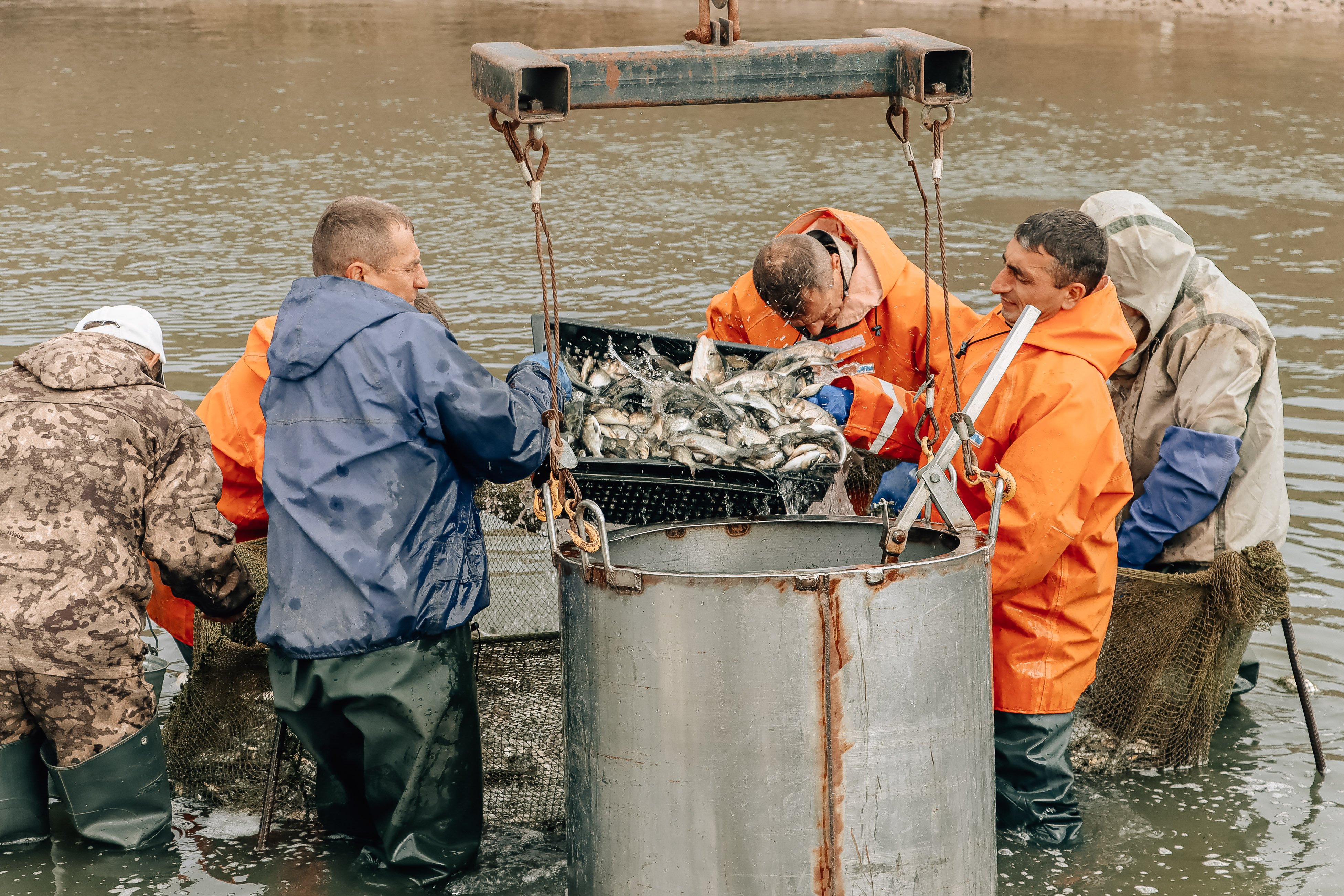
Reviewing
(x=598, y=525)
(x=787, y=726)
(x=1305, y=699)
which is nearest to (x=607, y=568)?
(x=598, y=525)

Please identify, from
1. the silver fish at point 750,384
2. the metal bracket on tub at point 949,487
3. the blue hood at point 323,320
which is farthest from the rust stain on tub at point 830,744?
the blue hood at point 323,320

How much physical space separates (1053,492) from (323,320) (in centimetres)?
220

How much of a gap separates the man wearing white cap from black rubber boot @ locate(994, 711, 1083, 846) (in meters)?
2.58

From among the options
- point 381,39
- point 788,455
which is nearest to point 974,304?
point 788,455

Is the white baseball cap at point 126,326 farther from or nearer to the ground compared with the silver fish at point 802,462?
farther from the ground

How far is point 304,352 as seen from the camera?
388 cm

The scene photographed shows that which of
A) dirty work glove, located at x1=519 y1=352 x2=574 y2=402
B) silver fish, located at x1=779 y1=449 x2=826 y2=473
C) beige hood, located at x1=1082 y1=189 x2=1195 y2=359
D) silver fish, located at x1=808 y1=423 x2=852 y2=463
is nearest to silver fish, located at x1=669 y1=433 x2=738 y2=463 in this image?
silver fish, located at x1=779 y1=449 x2=826 y2=473

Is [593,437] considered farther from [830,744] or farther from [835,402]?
[830,744]

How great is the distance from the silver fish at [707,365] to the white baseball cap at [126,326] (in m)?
1.79

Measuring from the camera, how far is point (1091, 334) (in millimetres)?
4238

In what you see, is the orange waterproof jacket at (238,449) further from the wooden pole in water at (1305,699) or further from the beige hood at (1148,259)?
the wooden pole in water at (1305,699)

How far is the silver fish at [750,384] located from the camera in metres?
4.49

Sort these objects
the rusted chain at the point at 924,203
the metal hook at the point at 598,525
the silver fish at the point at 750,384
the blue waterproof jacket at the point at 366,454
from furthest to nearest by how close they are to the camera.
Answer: the silver fish at the point at 750,384
the blue waterproof jacket at the point at 366,454
the rusted chain at the point at 924,203
the metal hook at the point at 598,525

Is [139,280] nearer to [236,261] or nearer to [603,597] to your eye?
[236,261]
